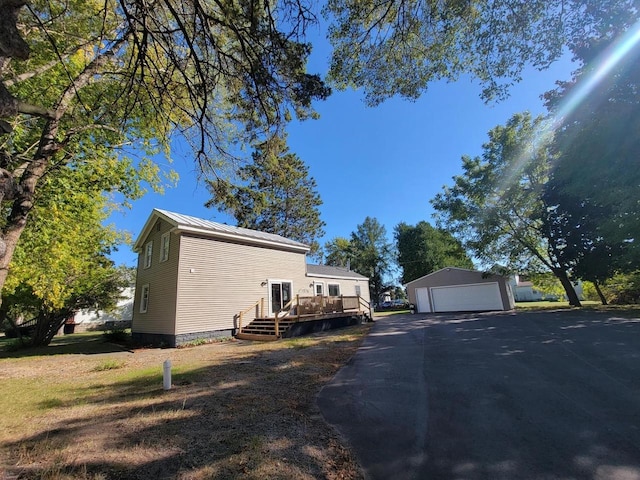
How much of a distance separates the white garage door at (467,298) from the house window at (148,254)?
2269 centimetres

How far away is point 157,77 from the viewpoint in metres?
6.64

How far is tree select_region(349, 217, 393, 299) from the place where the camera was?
158ft

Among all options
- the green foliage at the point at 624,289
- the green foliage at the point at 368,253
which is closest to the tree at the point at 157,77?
the green foliage at the point at 624,289

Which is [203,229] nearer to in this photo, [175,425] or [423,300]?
[175,425]

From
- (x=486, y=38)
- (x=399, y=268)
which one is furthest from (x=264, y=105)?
(x=399, y=268)

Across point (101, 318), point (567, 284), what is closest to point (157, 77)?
point (567, 284)

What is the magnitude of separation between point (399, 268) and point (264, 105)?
146 feet

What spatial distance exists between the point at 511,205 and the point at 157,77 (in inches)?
933

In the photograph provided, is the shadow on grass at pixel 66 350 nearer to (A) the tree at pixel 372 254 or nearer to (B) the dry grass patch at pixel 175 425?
(B) the dry grass patch at pixel 175 425

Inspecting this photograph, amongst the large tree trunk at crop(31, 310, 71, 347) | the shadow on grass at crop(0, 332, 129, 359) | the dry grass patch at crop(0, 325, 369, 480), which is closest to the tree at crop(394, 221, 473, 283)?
the shadow on grass at crop(0, 332, 129, 359)

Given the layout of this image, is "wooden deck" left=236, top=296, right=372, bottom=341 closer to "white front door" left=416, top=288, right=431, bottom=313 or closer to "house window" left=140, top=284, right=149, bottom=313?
"house window" left=140, top=284, right=149, bottom=313

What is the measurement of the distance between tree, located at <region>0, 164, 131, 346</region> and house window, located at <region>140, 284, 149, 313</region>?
197cm

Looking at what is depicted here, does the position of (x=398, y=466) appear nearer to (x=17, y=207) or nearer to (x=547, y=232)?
(x=17, y=207)

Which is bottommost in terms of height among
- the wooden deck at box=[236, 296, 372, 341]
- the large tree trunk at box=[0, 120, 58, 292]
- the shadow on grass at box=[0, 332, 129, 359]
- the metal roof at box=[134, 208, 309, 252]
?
the shadow on grass at box=[0, 332, 129, 359]
